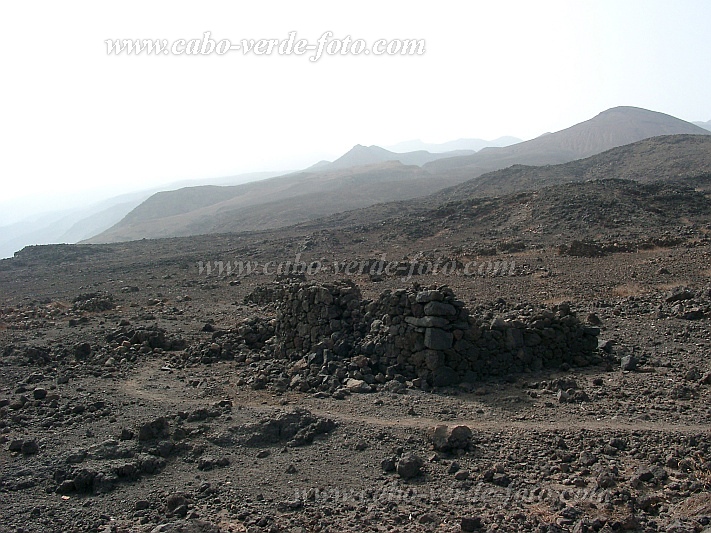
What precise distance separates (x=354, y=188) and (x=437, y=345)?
73.2 metres

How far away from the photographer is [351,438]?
6.64 metres

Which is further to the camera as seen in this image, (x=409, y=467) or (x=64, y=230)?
(x=64, y=230)

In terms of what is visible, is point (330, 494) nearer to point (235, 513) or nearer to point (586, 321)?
point (235, 513)

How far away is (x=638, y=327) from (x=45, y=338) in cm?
1299

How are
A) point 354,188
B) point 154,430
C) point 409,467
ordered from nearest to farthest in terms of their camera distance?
point 409,467 < point 154,430 < point 354,188

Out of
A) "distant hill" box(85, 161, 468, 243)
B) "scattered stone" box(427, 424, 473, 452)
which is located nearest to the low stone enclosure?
"scattered stone" box(427, 424, 473, 452)

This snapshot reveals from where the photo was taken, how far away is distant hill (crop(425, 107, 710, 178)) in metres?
97.1

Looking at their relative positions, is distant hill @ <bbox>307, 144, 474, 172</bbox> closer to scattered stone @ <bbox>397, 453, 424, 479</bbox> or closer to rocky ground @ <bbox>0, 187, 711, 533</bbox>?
rocky ground @ <bbox>0, 187, 711, 533</bbox>

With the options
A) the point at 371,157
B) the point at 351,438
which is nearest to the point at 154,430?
the point at 351,438

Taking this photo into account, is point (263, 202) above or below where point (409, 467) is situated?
above

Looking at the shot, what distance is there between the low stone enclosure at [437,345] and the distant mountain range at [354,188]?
3962 centimetres

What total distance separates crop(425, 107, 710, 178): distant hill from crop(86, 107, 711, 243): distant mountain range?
165 millimetres

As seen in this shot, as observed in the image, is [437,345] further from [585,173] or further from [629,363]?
[585,173]

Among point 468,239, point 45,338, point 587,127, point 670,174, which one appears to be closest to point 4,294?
point 45,338
